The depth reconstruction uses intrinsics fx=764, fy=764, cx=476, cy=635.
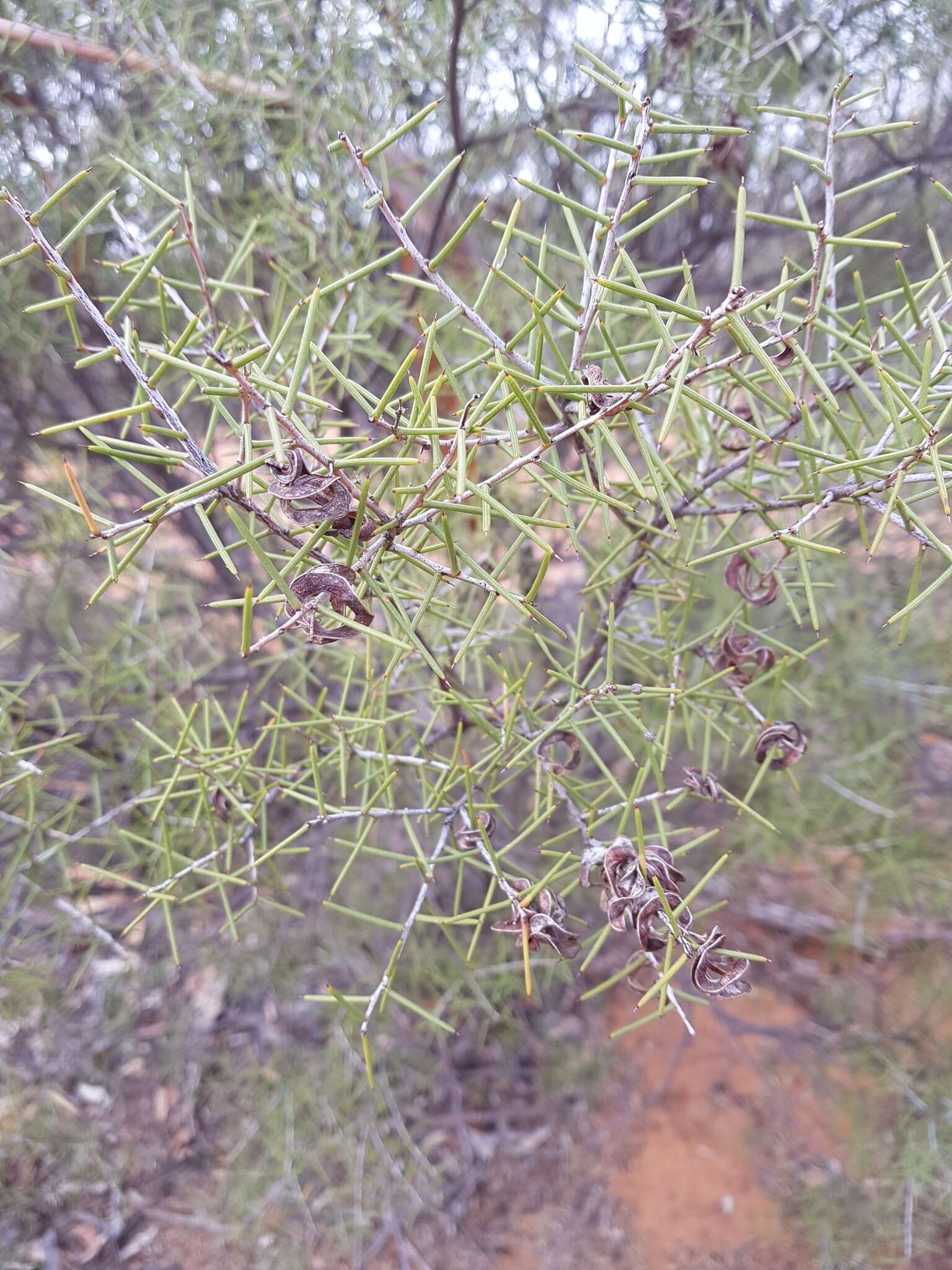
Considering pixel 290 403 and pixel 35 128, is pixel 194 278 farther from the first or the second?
pixel 290 403

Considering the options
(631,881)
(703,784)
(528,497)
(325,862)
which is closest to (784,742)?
(703,784)

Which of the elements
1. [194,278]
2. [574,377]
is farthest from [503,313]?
[574,377]

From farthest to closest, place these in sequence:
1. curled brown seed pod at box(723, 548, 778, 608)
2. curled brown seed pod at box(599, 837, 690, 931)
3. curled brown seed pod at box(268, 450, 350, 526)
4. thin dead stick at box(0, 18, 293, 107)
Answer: thin dead stick at box(0, 18, 293, 107) < curled brown seed pod at box(723, 548, 778, 608) < curled brown seed pod at box(599, 837, 690, 931) < curled brown seed pod at box(268, 450, 350, 526)

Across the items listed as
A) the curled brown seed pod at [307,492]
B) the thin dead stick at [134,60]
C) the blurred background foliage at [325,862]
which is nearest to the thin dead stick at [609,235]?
the curled brown seed pod at [307,492]

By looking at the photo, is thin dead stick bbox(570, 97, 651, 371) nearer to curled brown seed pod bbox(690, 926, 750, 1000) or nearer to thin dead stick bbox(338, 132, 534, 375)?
thin dead stick bbox(338, 132, 534, 375)

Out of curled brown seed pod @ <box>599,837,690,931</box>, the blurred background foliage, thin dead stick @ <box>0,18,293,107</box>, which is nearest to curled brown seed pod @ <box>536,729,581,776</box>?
curled brown seed pod @ <box>599,837,690,931</box>

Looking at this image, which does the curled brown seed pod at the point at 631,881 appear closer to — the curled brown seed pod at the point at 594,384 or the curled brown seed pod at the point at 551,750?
the curled brown seed pod at the point at 551,750
